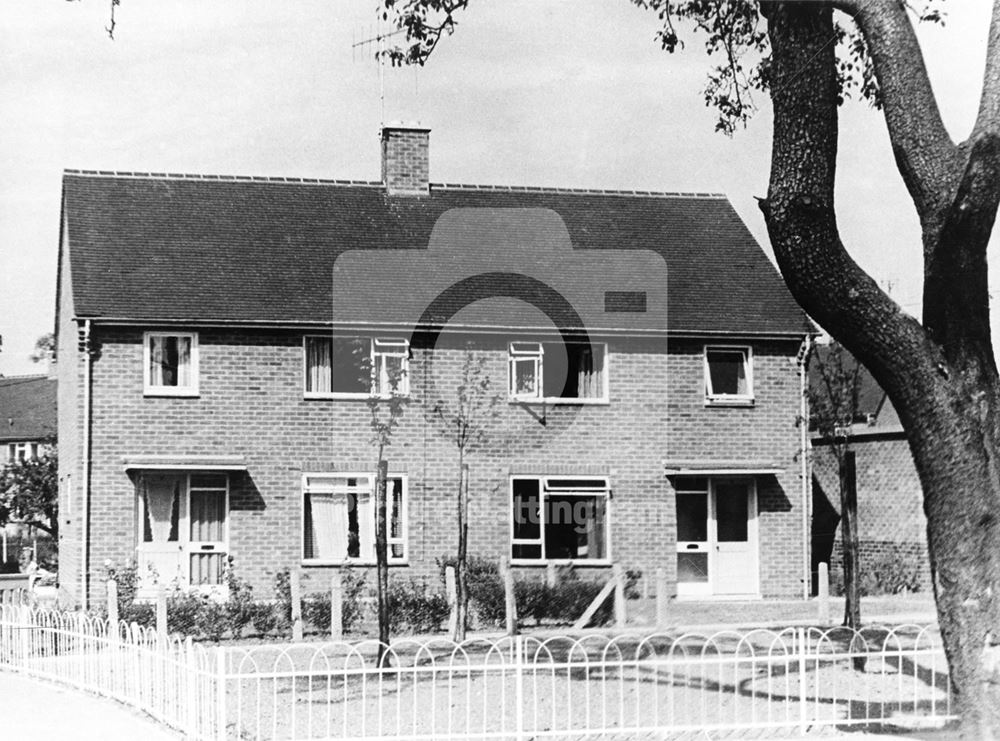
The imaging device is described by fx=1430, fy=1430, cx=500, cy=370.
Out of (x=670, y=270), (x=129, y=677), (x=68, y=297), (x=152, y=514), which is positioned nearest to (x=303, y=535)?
(x=152, y=514)

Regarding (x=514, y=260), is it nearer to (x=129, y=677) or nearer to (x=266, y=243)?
(x=266, y=243)

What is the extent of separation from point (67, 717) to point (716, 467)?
55.8 ft

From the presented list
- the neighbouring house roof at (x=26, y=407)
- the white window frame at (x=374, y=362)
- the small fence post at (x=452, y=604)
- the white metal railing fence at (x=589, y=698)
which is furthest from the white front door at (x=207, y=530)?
the neighbouring house roof at (x=26, y=407)

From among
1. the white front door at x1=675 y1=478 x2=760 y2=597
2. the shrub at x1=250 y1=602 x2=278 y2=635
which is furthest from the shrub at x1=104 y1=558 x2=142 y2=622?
the white front door at x1=675 y1=478 x2=760 y2=597

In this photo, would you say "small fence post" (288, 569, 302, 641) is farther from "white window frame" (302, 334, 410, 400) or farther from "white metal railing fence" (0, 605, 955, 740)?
"white window frame" (302, 334, 410, 400)

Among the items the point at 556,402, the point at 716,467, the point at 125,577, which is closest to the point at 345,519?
the point at 125,577

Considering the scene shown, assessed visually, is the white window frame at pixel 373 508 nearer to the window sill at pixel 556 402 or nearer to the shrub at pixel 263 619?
the window sill at pixel 556 402

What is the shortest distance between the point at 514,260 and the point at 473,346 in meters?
2.67

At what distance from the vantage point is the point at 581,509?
28891 mm

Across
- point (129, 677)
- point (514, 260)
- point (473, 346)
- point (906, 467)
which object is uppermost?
point (514, 260)

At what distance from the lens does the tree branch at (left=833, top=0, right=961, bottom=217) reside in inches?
472

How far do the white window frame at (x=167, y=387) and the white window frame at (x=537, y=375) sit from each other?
615cm

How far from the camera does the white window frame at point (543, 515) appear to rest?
28219 millimetres

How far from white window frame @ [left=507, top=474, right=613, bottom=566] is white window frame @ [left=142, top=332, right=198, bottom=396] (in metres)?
6.47
